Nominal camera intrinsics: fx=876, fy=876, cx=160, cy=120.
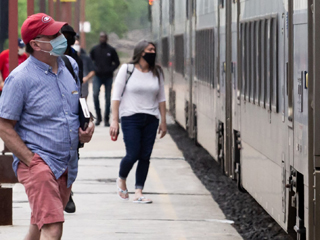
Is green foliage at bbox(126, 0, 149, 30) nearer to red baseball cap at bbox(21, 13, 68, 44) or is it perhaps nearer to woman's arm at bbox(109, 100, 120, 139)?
woman's arm at bbox(109, 100, 120, 139)

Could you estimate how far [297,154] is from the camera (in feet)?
18.7

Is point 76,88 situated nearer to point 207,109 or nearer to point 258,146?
point 258,146

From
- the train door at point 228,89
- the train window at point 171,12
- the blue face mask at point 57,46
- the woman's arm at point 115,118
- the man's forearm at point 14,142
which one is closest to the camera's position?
the man's forearm at point 14,142

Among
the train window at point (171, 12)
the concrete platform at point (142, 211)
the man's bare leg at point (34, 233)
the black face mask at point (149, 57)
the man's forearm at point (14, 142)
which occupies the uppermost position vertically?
the train window at point (171, 12)

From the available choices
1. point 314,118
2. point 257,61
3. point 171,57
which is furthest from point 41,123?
point 171,57

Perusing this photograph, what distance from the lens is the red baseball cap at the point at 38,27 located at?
16.1 ft

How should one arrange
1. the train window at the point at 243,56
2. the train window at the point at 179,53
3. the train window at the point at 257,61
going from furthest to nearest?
the train window at the point at 179,53 → the train window at the point at 243,56 → the train window at the point at 257,61

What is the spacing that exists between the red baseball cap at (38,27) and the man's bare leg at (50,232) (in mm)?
1059

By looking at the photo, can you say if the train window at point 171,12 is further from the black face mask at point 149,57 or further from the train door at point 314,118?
the train door at point 314,118

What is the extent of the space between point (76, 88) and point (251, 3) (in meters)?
3.02

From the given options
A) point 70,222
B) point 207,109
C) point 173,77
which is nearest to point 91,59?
point 173,77

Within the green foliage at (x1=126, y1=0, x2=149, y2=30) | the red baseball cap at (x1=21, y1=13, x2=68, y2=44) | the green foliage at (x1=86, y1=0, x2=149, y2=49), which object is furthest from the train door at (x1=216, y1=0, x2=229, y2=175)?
the green foliage at (x1=126, y1=0, x2=149, y2=30)

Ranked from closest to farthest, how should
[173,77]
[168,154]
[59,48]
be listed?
[59,48]
[168,154]
[173,77]

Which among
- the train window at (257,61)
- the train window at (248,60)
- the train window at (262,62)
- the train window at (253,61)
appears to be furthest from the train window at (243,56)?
the train window at (262,62)
